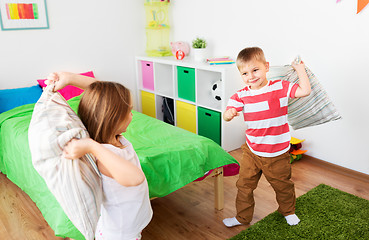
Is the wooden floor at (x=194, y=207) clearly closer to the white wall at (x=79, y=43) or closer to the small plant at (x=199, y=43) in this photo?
the white wall at (x=79, y=43)

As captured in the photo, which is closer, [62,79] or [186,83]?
[62,79]

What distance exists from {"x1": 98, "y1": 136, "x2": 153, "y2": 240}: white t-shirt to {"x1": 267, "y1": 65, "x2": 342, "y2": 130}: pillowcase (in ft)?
3.62

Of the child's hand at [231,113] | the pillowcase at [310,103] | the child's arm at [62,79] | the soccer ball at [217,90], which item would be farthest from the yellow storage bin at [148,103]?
the child's arm at [62,79]

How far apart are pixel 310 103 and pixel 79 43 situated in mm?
2387

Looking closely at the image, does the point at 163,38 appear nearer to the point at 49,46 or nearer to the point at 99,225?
the point at 49,46

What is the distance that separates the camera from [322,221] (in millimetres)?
2012

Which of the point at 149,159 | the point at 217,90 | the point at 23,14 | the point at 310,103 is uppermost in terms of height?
the point at 23,14

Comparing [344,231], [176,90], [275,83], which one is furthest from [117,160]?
[176,90]

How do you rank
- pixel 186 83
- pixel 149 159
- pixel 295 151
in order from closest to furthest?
1. pixel 149 159
2. pixel 295 151
3. pixel 186 83

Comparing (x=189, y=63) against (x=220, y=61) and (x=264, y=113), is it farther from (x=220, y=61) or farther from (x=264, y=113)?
(x=264, y=113)

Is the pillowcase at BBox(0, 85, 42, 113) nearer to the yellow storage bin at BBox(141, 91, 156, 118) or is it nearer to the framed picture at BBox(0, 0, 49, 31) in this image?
the framed picture at BBox(0, 0, 49, 31)

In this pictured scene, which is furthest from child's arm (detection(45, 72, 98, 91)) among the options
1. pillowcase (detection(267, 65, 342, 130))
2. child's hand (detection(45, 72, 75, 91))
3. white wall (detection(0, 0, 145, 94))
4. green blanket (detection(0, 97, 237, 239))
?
white wall (detection(0, 0, 145, 94))

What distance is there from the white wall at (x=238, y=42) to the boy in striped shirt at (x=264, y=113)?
0.91 meters

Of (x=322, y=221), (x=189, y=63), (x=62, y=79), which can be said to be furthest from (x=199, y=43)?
(x=62, y=79)
